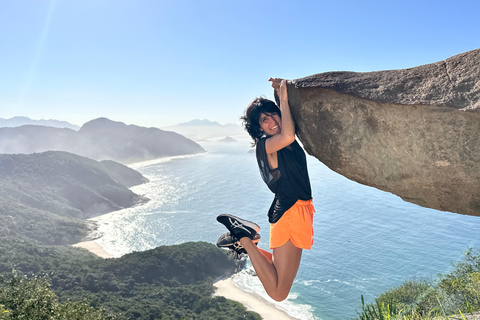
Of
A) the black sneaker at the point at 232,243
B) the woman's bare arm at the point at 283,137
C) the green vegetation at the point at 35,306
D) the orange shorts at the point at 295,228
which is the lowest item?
the green vegetation at the point at 35,306

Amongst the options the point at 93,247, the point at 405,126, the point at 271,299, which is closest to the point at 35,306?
the point at 405,126

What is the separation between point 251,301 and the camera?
32938mm

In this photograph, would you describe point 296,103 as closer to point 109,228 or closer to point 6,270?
point 6,270

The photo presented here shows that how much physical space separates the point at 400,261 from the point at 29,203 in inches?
2230

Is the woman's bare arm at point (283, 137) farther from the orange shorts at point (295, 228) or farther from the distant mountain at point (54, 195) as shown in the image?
the distant mountain at point (54, 195)

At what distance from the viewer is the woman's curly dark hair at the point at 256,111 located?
4262 mm

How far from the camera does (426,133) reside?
3812mm

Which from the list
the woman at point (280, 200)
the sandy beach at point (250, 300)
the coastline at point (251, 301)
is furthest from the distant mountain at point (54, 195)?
the woman at point (280, 200)

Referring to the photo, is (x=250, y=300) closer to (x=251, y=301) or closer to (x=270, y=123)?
(x=251, y=301)

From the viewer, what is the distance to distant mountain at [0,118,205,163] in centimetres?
14125

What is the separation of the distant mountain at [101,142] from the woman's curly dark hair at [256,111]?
445 ft

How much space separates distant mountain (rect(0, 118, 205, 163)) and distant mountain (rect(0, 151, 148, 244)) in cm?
6265

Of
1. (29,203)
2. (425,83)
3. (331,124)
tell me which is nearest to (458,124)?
(425,83)

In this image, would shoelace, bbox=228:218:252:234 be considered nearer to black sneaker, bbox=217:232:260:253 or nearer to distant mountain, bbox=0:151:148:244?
black sneaker, bbox=217:232:260:253
